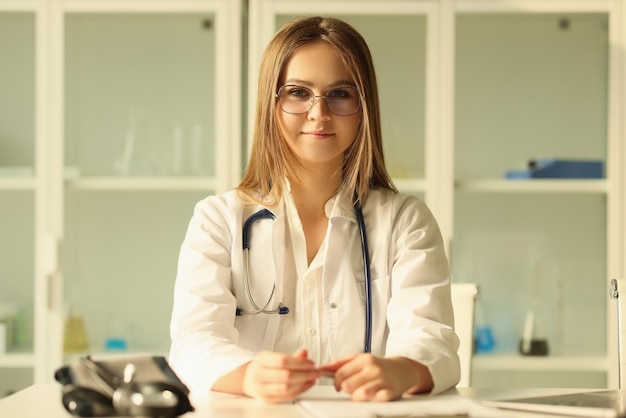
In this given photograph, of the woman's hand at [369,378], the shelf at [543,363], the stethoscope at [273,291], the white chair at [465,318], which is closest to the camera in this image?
the woman's hand at [369,378]

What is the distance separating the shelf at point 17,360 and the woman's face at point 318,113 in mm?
1695

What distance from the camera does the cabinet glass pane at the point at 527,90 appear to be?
311 centimetres

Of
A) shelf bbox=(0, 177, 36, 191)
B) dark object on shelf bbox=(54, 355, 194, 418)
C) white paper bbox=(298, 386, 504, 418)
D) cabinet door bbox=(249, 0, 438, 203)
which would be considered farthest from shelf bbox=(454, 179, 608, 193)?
dark object on shelf bbox=(54, 355, 194, 418)

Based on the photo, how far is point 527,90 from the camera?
317 cm

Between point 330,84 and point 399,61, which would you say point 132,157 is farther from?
point 330,84

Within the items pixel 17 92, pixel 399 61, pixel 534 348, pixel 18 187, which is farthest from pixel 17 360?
pixel 534 348

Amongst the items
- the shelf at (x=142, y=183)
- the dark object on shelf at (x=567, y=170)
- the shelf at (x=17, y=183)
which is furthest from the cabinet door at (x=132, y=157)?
the dark object on shelf at (x=567, y=170)

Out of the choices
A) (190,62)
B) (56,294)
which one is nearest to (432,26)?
(190,62)

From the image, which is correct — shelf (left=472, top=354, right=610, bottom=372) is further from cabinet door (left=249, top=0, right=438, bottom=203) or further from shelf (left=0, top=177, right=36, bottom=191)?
shelf (left=0, top=177, right=36, bottom=191)

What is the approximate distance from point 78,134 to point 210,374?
1.93 metres

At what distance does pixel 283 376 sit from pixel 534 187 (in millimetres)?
2000

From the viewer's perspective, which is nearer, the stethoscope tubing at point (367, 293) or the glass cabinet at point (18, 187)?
the stethoscope tubing at point (367, 293)

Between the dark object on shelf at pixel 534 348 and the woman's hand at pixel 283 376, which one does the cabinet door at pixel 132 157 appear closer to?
the dark object on shelf at pixel 534 348

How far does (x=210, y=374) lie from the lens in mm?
1422
